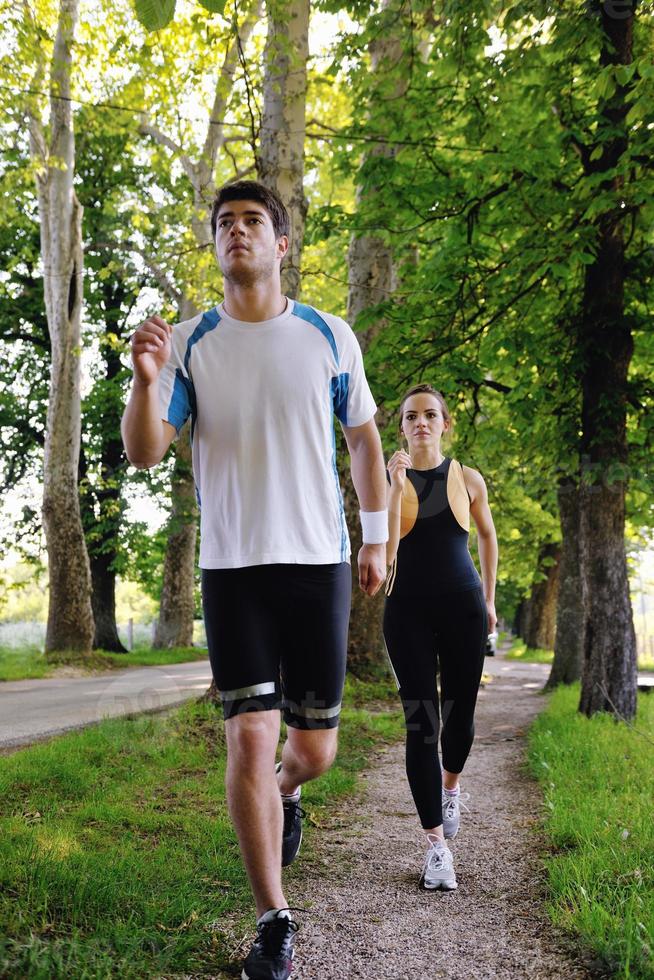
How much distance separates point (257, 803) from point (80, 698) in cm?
853

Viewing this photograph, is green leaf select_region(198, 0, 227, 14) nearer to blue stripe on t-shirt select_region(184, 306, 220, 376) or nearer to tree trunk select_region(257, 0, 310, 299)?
blue stripe on t-shirt select_region(184, 306, 220, 376)

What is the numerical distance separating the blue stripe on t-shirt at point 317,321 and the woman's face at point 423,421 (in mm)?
1370

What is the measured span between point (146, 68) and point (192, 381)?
1128cm

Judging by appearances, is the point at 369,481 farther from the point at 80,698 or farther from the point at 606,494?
the point at 80,698

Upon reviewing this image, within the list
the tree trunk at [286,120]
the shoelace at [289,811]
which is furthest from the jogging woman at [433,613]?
the tree trunk at [286,120]

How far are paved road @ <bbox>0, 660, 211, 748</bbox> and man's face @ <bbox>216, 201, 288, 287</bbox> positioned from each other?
206 inches

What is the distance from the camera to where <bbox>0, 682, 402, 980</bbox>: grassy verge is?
2.85 metres

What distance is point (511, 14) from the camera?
7.02 metres

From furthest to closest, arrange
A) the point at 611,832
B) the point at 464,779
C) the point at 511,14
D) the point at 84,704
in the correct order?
the point at 84,704
the point at 511,14
the point at 464,779
the point at 611,832

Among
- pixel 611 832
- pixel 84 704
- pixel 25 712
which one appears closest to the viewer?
pixel 611 832

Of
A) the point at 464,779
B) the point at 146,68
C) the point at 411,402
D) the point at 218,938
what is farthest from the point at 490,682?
the point at 218,938

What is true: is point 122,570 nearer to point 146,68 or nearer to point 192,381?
point 146,68

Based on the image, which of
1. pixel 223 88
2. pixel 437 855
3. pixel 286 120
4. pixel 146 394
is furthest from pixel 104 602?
pixel 146 394

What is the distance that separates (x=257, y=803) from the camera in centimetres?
290
